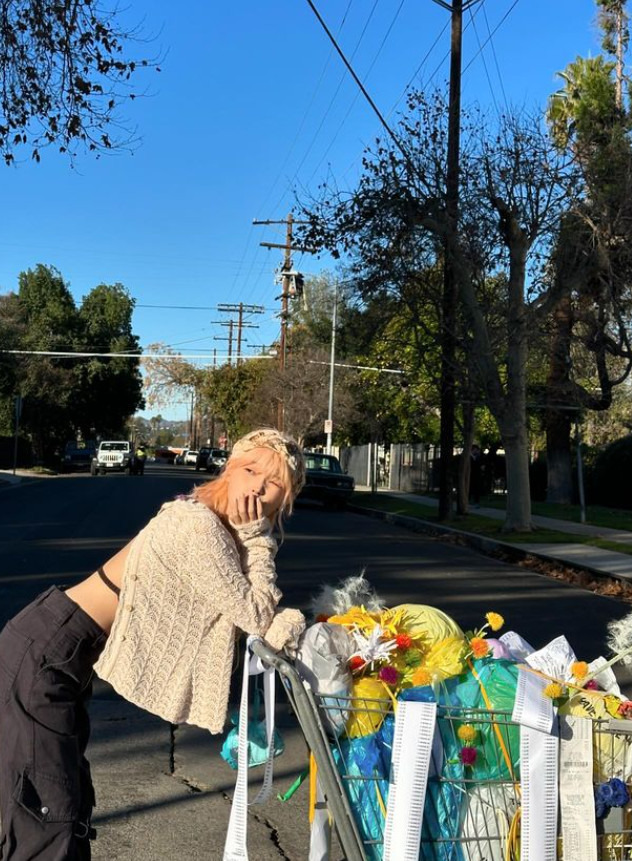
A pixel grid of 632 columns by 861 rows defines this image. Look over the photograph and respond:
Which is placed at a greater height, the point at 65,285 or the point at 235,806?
the point at 65,285

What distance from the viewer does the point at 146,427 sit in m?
198

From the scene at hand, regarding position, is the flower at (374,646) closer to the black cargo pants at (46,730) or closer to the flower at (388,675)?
the flower at (388,675)

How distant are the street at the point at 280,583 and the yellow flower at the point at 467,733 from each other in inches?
74.6

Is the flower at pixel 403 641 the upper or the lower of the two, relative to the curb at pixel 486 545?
upper

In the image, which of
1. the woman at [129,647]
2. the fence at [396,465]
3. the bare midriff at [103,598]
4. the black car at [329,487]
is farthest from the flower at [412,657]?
the fence at [396,465]

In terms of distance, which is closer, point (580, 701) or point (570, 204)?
point (580, 701)

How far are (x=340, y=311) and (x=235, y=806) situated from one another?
69.5 feet

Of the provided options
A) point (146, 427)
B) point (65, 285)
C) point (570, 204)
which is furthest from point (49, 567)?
point (146, 427)

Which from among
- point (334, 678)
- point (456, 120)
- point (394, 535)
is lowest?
point (394, 535)

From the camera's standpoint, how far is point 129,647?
2.77 metres

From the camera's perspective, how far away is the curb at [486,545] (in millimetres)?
14453

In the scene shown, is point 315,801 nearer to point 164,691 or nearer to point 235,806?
point 235,806

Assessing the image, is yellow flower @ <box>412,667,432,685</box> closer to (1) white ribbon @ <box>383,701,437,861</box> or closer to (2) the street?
(1) white ribbon @ <box>383,701,437,861</box>

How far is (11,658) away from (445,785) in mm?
1267
